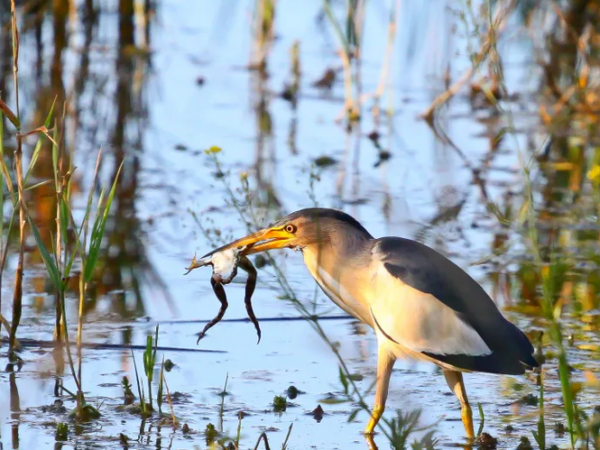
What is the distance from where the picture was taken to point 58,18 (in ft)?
35.6

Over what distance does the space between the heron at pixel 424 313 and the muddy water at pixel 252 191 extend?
163 mm

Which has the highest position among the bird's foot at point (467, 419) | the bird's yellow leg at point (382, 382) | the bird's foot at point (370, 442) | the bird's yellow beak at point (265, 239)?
the bird's yellow beak at point (265, 239)

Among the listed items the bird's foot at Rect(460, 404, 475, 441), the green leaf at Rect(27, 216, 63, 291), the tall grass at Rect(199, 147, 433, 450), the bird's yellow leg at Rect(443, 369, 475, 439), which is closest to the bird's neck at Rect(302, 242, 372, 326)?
the tall grass at Rect(199, 147, 433, 450)

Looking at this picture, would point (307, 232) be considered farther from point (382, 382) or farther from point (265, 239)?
point (382, 382)

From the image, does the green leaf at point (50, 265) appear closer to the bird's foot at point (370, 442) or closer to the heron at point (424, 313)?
the heron at point (424, 313)

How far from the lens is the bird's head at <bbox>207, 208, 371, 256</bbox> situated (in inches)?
167

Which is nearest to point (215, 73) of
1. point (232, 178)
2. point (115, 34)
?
point (115, 34)

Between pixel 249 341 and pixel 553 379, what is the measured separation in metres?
1.28

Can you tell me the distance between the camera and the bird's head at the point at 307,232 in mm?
4246

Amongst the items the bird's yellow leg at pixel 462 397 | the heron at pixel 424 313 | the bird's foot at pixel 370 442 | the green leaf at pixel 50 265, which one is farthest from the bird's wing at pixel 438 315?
the green leaf at pixel 50 265

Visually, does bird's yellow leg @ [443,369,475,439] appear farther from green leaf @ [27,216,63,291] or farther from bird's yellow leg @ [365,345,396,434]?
green leaf @ [27,216,63,291]

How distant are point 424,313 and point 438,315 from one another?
0.05 m

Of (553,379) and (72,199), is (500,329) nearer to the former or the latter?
(553,379)

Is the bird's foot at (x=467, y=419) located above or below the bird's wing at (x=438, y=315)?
below
